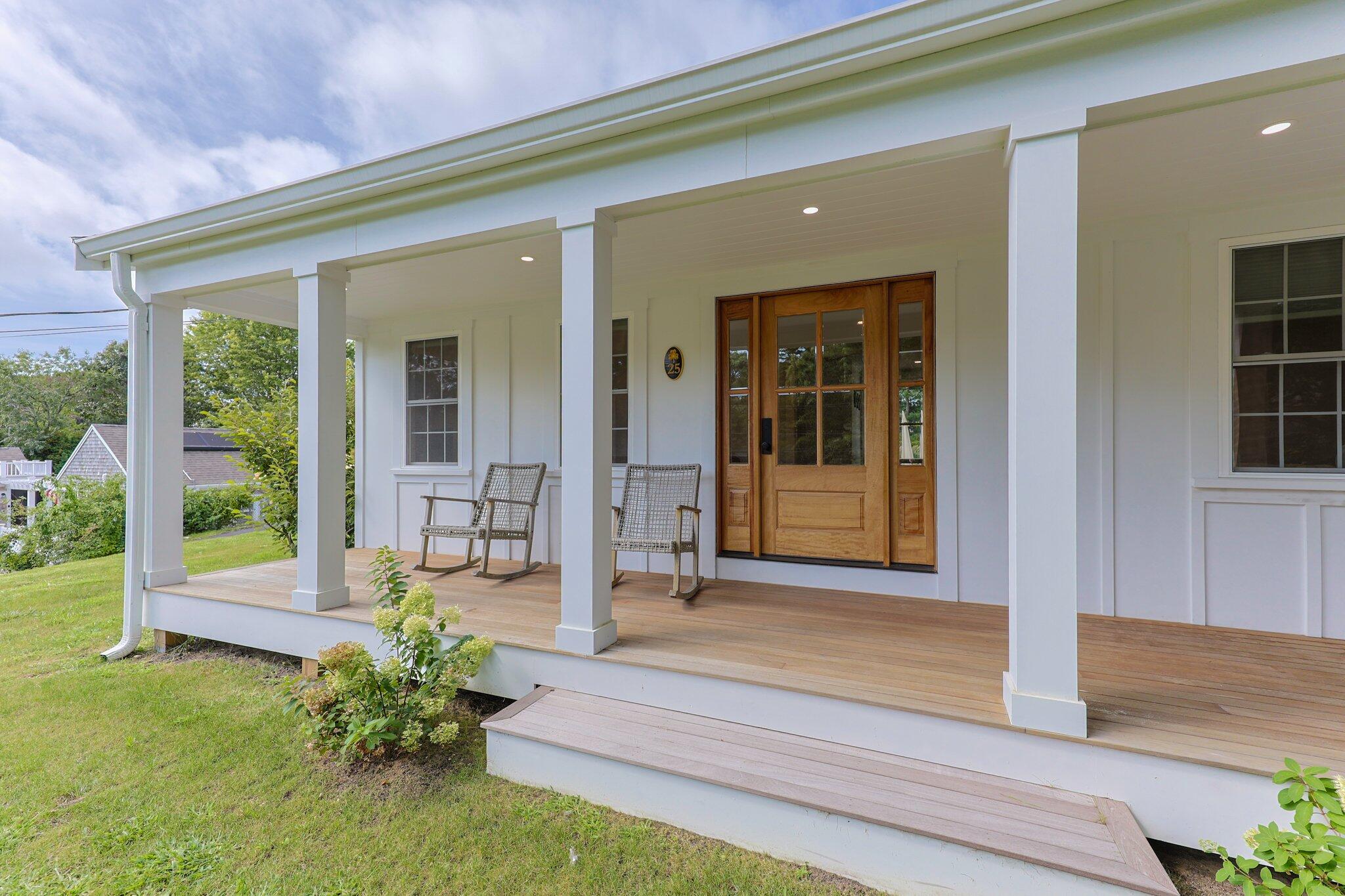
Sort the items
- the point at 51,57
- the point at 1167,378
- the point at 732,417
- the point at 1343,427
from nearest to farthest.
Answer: the point at 1343,427 → the point at 1167,378 → the point at 732,417 → the point at 51,57

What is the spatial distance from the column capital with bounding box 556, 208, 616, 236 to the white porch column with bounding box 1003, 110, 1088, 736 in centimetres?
157

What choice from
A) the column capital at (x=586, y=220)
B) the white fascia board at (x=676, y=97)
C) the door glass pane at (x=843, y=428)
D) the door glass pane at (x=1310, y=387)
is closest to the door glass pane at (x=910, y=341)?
the door glass pane at (x=843, y=428)

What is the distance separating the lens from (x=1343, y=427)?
2.78 m

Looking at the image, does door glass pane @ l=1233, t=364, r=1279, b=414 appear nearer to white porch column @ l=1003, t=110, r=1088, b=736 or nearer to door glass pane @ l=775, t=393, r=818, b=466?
white porch column @ l=1003, t=110, r=1088, b=736

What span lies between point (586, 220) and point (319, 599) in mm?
2494

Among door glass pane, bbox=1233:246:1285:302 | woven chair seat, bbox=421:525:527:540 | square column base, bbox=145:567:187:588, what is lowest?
square column base, bbox=145:567:187:588

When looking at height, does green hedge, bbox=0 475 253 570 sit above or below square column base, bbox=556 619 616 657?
below

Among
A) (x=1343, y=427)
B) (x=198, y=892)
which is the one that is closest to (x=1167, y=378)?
(x=1343, y=427)

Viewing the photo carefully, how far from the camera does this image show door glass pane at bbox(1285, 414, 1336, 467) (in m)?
2.80

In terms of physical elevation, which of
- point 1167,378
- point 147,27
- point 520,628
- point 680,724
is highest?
point 147,27

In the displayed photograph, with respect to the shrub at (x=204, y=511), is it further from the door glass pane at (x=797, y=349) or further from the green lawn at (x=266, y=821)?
the door glass pane at (x=797, y=349)

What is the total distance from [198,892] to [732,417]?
3431 mm

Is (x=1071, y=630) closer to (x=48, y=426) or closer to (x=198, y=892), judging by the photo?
(x=198, y=892)

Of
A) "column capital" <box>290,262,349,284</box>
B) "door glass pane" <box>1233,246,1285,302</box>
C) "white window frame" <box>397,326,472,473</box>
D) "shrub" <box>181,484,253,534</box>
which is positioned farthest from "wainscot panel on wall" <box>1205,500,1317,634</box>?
"shrub" <box>181,484,253,534</box>
